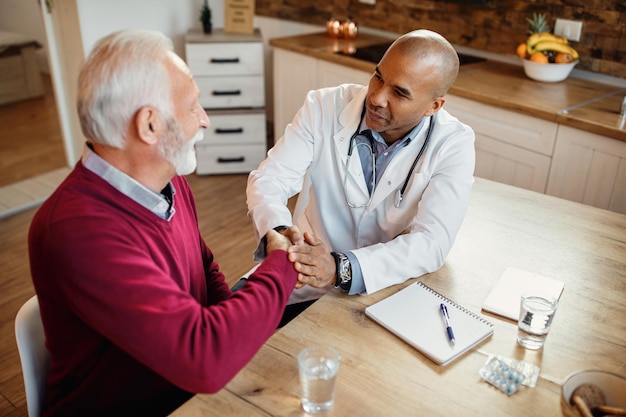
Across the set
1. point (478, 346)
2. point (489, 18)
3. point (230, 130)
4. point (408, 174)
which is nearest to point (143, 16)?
point (230, 130)

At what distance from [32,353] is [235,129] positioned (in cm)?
275

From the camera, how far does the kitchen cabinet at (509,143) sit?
8.38ft

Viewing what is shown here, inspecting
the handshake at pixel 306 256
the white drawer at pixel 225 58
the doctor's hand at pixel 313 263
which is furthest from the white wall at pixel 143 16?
the doctor's hand at pixel 313 263

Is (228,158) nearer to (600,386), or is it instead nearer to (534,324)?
(534,324)

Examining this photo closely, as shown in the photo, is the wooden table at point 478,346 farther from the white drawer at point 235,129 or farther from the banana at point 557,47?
the white drawer at point 235,129

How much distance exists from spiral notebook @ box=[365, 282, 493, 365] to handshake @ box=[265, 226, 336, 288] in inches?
5.9

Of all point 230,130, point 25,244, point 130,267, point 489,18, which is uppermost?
point 489,18

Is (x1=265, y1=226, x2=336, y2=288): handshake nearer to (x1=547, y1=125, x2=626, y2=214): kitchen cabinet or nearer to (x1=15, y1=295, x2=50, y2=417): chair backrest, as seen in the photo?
(x1=15, y1=295, x2=50, y2=417): chair backrest

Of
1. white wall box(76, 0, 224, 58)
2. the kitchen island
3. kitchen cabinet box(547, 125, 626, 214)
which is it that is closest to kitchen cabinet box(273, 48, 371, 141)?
the kitchen island

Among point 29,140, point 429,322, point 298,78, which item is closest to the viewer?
point 429,322

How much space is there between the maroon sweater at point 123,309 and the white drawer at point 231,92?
2576 millimetres

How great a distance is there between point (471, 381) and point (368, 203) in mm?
726

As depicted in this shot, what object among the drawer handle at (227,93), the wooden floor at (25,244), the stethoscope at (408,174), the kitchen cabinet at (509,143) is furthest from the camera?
the drawer handle at (227,93)

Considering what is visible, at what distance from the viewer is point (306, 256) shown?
1345mm
